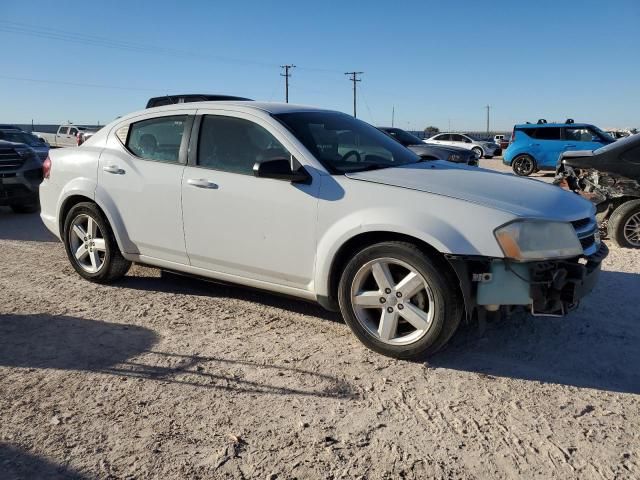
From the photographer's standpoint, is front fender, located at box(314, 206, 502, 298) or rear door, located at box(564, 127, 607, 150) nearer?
front fender, located at box(314, 206, 502, 298)

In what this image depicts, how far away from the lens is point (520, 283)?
10.6 feet

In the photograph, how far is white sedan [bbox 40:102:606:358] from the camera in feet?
10.7

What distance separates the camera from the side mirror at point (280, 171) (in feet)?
12.0

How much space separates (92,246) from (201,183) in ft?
5.11

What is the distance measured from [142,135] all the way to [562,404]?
3833 mm

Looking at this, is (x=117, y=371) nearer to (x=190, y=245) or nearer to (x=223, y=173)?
(x=190, y=245)

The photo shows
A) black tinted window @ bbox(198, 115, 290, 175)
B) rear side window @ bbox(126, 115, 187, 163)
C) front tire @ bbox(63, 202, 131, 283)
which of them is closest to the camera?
black tinted window @ bbox(198, 115, 290, 175)

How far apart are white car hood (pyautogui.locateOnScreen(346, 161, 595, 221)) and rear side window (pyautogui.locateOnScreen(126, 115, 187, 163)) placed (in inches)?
64.5

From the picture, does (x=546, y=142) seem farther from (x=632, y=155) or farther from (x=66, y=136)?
(x=66, y=136)

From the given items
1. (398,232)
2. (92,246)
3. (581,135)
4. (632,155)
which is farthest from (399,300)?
(581,135)

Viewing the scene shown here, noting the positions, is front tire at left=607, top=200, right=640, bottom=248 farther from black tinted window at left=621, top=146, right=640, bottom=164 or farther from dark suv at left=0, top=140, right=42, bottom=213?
dark suv at left=0, top=140, right=42, bottom=213

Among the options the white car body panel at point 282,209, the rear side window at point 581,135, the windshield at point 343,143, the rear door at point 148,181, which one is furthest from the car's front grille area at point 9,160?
the rear side window at point 581,135

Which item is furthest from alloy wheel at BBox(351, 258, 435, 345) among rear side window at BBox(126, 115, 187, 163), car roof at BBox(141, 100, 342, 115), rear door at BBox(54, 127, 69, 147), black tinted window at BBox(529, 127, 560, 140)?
rear door at BBox(54, 127, 69, 147)

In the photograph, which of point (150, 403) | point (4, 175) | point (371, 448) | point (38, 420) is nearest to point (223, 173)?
point (150, 403)
